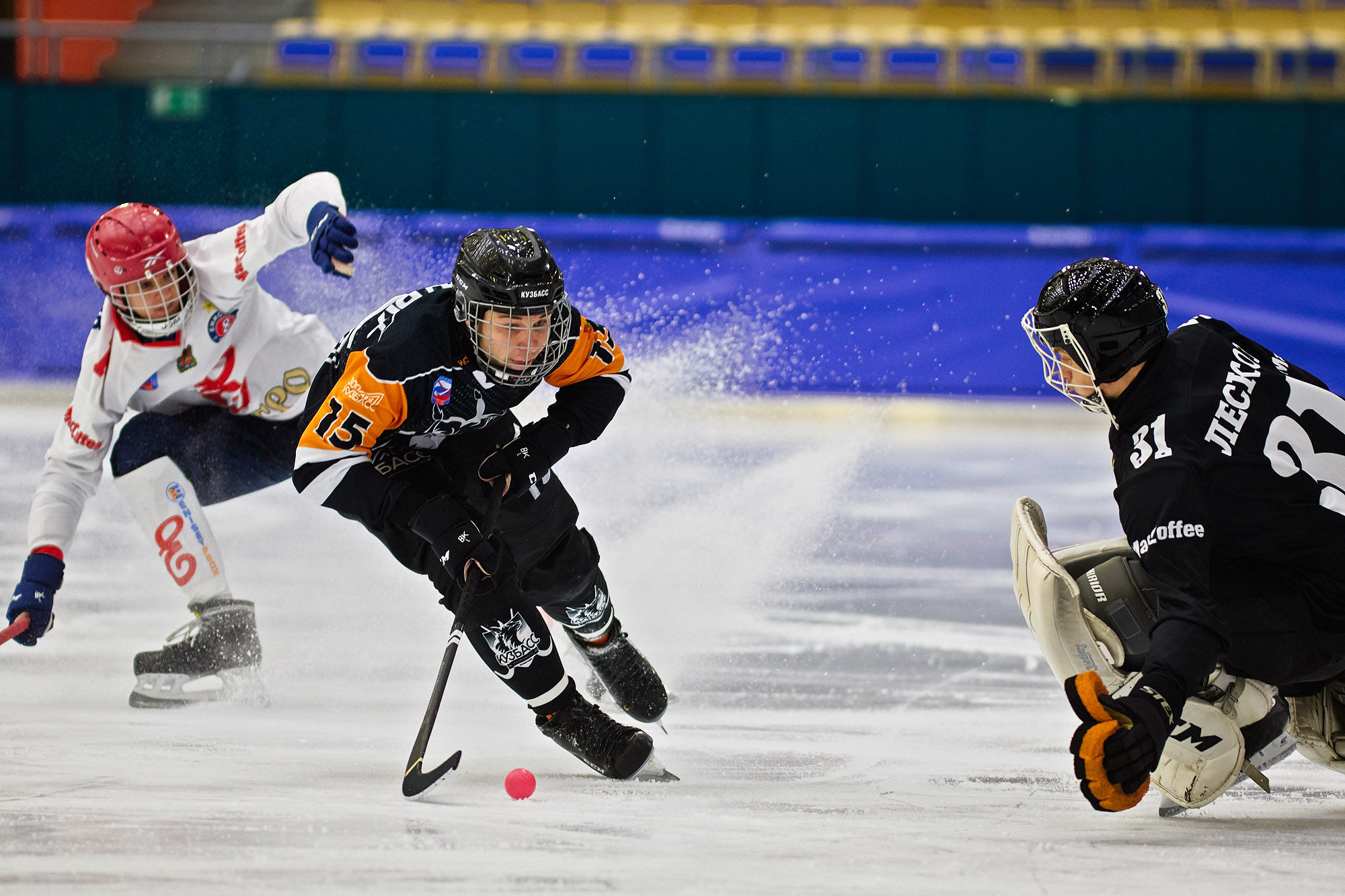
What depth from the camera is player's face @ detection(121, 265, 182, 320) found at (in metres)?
3.95

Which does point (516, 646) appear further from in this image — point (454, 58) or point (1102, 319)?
point (454, 58)

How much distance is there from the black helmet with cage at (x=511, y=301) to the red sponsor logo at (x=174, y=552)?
1.50 m

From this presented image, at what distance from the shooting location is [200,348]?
13.8 ft

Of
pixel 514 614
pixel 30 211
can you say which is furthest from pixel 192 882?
pixel 30 211

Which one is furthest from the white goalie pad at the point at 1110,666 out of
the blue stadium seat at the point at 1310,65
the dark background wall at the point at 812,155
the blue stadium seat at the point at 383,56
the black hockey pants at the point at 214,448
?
the blue stadium seat at the point at 383,56

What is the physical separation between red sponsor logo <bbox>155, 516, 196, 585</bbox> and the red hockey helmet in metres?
0.59

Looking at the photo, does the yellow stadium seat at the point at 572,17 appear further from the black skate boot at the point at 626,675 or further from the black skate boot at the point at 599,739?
the black skate boot at the point at 599,739

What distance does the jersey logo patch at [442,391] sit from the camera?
3186 millimetres

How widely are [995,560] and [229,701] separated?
122 inches

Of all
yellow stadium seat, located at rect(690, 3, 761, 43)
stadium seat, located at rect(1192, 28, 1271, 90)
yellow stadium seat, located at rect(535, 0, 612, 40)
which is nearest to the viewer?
stadium seat, located at rect(1192, 28, 1271, 90)

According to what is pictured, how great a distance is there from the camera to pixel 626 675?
12.1 feet

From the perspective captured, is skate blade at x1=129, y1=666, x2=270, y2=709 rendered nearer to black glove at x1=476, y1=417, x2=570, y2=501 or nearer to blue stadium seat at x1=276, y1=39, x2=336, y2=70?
black glove at x1=476, y1=417, x2=570, y2=501

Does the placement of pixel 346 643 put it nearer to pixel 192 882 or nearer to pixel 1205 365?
pixel 192 882

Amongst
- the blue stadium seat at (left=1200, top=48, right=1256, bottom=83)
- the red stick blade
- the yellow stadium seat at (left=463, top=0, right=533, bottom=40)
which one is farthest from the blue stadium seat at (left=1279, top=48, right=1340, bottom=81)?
the red stick blade
